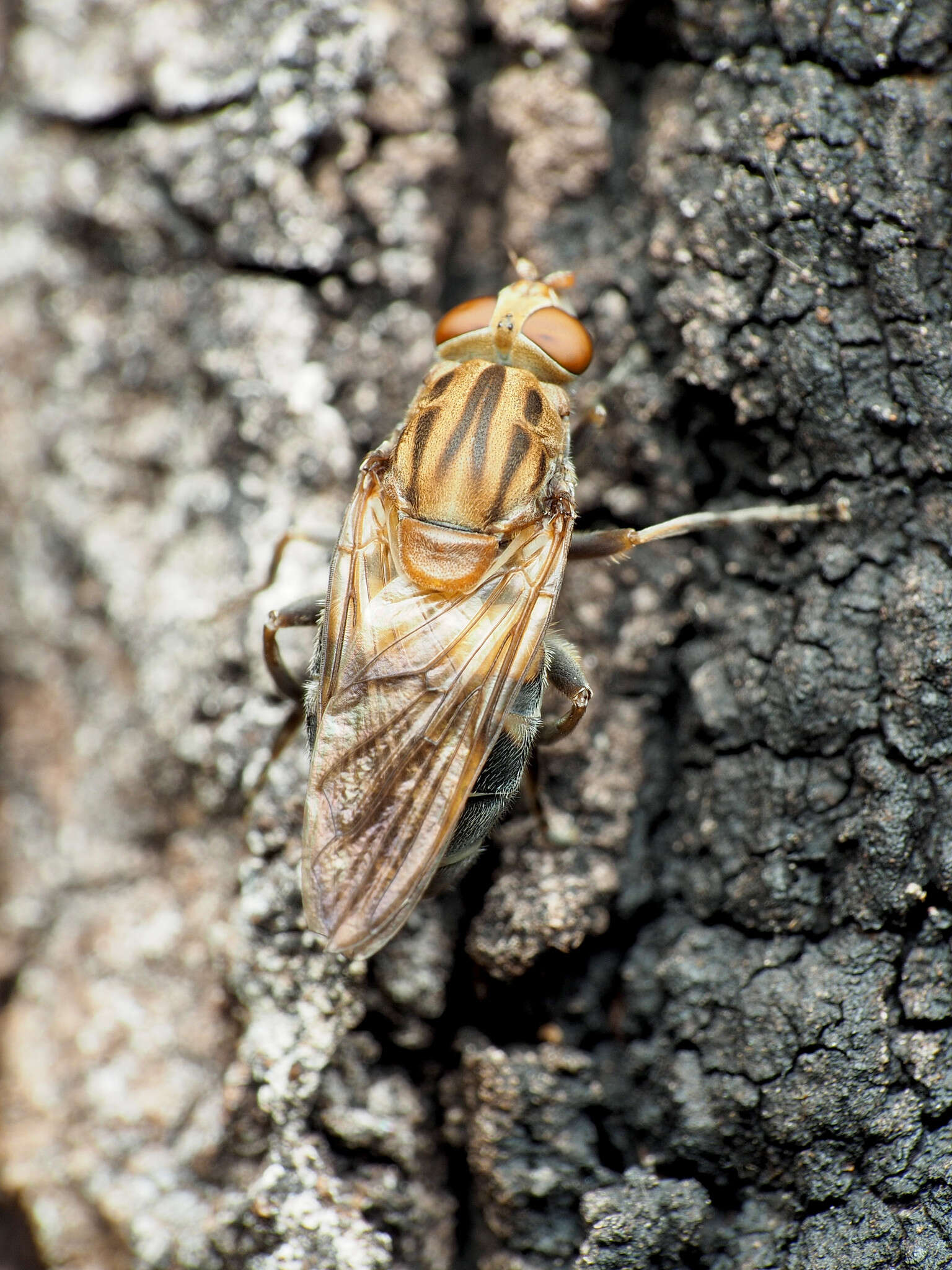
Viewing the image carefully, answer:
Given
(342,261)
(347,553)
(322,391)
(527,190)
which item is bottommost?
(347,553)

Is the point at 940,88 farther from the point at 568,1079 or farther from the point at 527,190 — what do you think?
the point at 568,1079

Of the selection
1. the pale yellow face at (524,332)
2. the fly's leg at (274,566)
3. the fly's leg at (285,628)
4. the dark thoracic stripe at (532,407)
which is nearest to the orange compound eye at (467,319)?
the pale yellow face at (524,332)

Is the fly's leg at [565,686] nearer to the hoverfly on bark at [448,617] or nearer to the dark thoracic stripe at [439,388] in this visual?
the hoverfly on bark at [448,617]

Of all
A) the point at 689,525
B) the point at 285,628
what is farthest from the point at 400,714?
the point at 689,525

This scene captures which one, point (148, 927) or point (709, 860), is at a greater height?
point (709, 860)

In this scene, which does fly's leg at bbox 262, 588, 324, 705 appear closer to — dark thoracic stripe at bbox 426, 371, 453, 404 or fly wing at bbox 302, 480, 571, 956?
fly wing at bbox 302, 480, 571, 956

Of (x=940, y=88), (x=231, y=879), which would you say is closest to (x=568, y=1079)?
(x=231, y=879)

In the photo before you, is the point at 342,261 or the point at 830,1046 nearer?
the point at 830,1046
